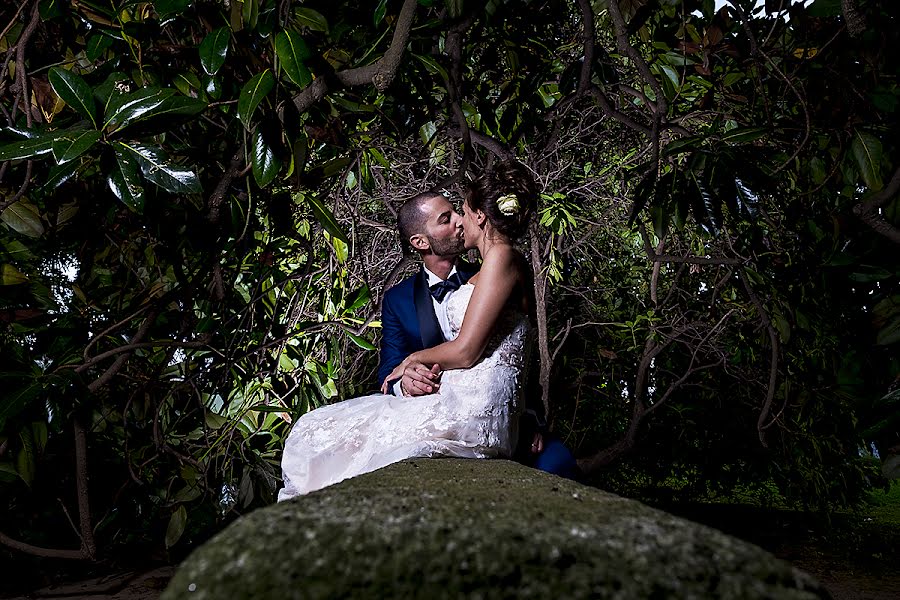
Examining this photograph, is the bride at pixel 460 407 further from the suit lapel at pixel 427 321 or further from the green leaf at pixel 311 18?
the green leaf at pixel 311 18

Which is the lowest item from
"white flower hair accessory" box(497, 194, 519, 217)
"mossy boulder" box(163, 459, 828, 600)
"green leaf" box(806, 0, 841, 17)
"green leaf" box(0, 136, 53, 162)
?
"mossy boulder" box(163, 459, 828, 600)

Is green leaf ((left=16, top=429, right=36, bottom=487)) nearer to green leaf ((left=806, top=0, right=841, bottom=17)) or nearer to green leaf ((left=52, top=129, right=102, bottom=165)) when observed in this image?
green leaf ((left=52, top=129, right=102, bottom=165))

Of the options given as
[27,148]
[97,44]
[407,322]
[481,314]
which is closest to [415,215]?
[407,322]

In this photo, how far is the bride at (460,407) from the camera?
2316 millimetres

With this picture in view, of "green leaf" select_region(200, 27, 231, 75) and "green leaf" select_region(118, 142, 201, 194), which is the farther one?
"green leaf" select_region(200, 27, 231, 75)

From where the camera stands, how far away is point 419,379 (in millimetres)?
2447

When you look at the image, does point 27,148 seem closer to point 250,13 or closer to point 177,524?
point 250,13

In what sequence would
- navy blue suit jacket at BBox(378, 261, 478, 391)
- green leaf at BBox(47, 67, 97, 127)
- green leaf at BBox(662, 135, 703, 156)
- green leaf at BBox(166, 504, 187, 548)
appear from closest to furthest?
green leaf at BBox(47, 67, 97, 127)
green leaf at BBox(662, 135, 703, 156)
navy blue suit jacket at BBox(378, 261, 478, 391)
green leaf at BBox(166, 504, 187, 548)

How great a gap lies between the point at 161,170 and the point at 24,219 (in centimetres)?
95

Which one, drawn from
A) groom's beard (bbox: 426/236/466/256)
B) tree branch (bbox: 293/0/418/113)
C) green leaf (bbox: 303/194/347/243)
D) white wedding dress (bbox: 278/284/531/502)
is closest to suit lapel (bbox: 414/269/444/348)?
groom's beard (bbox: 426/236/466/256)

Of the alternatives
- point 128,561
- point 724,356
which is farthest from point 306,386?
point 724,356

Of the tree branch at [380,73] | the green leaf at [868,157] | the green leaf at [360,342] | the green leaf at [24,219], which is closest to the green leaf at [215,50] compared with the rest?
the tree branch at [380,73]

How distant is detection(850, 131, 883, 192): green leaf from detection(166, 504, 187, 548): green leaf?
9.98ft

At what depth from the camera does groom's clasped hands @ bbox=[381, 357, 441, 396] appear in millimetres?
2443
